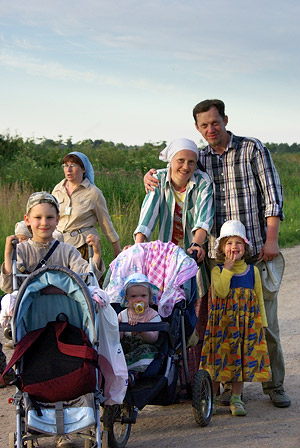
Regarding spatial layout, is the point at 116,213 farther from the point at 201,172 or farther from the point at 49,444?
the point at 49,444

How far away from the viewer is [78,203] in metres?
6.83

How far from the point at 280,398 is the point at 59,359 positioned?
2.27 m

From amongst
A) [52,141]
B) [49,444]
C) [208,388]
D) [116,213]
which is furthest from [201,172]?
[52,141]

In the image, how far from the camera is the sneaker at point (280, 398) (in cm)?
568

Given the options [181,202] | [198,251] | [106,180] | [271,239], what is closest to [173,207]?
[181,202]

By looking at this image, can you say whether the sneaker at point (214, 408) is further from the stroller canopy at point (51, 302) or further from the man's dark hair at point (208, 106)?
the man's dark hair at point (208, 106)

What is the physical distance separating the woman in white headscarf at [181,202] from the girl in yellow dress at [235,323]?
0.22m

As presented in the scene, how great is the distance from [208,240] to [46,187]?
10.6 meters

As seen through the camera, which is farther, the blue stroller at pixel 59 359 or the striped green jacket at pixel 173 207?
the striped green jacket at pixel 173 207

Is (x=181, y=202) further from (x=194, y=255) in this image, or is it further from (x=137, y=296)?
(x=137, y=296)

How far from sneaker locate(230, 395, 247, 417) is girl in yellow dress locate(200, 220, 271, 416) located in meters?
0.02

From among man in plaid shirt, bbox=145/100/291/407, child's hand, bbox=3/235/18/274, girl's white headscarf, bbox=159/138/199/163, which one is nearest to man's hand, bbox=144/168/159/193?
man in plaid shirt, bbox=145/100/291/407

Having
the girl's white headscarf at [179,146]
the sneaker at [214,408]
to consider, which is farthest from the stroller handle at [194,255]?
the sneaker at [214,408]

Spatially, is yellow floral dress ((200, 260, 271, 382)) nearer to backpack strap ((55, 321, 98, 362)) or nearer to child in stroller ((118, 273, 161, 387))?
child in stroller ((118, 273, 161, 387))
